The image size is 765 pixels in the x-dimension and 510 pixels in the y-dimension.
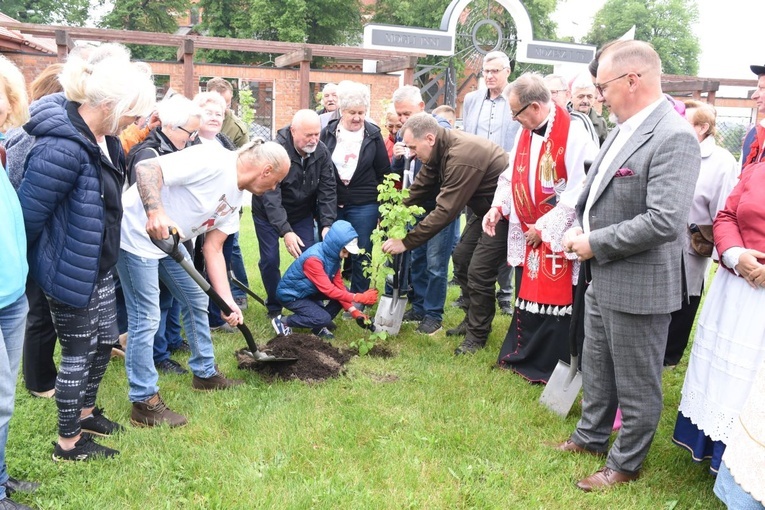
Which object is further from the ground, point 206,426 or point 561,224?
point 561,224

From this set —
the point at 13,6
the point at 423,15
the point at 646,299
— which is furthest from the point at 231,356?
the point at 13,6

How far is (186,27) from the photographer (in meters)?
42.1

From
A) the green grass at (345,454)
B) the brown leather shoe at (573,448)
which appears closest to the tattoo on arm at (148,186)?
the green grass at (345,454)

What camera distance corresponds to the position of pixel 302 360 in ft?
14.9

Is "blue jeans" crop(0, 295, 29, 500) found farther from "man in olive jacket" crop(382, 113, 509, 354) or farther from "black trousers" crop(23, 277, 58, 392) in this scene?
"man in olive jacket" crop(382, 113, 509, 354)

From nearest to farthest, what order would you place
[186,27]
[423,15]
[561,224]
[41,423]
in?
[41,423] → [561,224] → [423,15] → [186,27]

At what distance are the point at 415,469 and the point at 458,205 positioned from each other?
2258 mm

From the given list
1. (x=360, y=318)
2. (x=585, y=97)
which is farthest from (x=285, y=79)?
(x=360, y=318)

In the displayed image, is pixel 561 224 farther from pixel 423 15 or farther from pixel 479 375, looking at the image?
pixel 423 15

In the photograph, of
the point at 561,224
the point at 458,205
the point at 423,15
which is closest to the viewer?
the point at 561,224

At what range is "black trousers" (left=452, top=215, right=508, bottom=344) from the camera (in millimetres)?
4836

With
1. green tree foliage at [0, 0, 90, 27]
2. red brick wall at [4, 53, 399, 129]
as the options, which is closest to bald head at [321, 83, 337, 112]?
red brick wall at [4, 53, 399, 129]

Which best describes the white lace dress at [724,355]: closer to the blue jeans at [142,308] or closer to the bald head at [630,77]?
the bald head at [630,77]

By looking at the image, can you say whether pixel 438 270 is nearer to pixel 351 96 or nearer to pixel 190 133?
pixel 351 96
